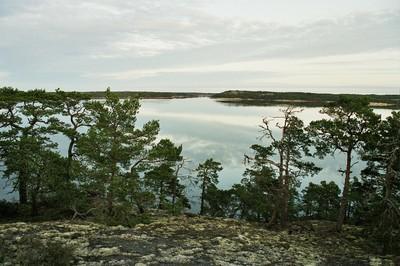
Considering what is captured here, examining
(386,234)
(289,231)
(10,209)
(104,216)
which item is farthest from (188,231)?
(10,209)

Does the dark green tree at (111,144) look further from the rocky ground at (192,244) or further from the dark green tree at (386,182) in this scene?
the dark green tree at (386,182)

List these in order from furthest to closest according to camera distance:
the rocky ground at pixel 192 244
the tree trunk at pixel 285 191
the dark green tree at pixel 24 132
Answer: the tree trunk at pixel 285 191, the dark green tree at pixel 24 132, the rocky ground at pixel 192 244

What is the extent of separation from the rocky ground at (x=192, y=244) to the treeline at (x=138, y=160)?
4.48 ft

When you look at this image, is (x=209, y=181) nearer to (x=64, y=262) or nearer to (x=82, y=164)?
(x=82, y=164)

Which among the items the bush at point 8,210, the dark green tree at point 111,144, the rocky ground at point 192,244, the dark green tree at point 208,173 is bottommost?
the bush at point 8,210

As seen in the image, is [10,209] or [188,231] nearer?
[188,231]

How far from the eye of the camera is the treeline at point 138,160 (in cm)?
2317

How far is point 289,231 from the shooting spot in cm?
2714

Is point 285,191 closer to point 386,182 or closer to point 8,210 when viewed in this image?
point 386,182

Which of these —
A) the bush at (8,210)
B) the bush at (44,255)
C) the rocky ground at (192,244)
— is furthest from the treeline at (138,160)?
the bush at (44,255)

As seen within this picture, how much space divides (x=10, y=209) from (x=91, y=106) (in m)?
11.9

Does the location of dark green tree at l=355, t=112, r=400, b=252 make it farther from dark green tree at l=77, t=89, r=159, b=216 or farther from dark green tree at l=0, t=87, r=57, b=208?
dark green tree at l=0, t=87, r=57, b=208

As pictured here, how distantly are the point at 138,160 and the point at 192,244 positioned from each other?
695 cm

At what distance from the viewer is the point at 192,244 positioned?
20.9 metres
